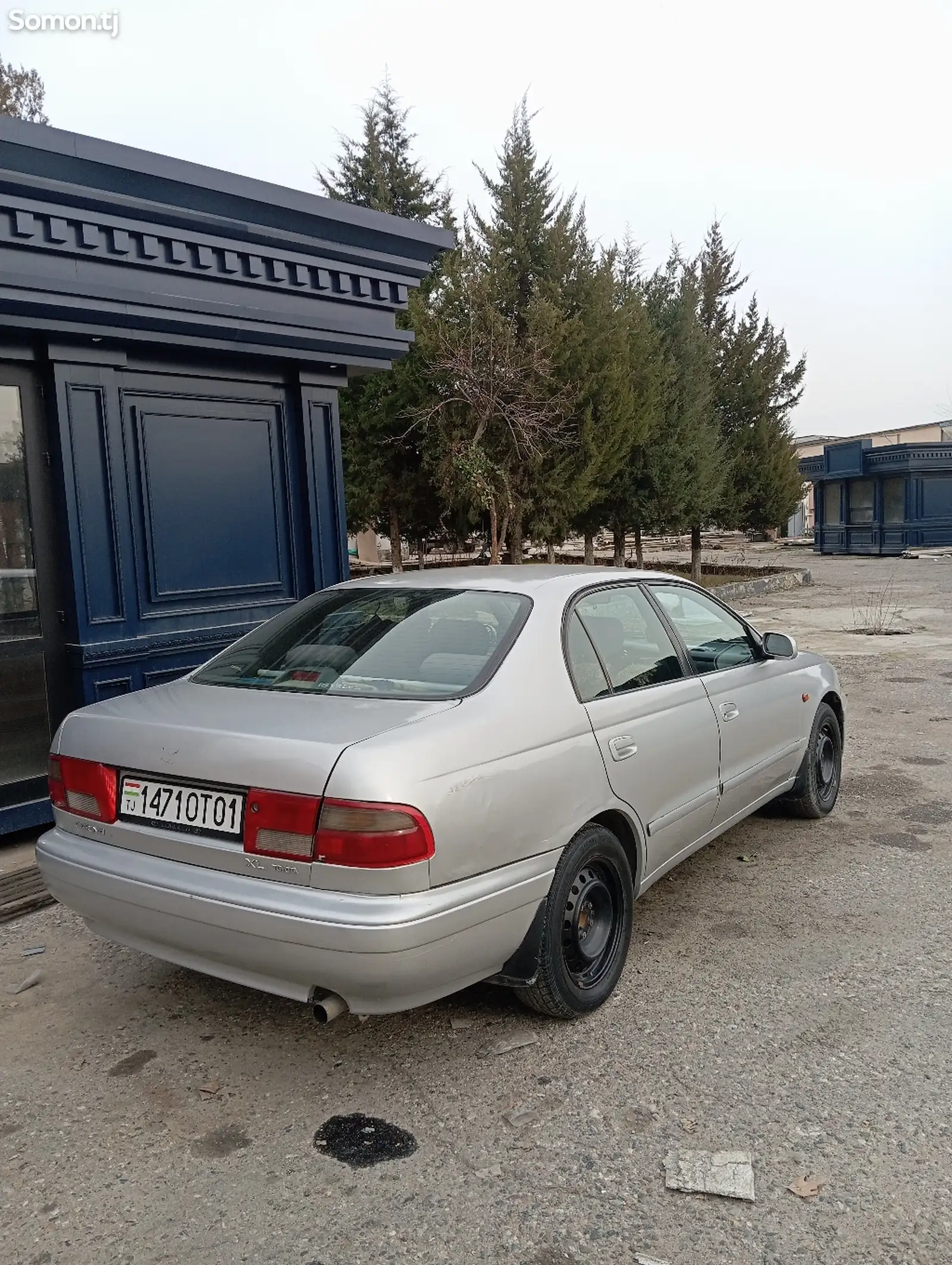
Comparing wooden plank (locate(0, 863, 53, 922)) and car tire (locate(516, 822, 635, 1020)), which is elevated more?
car tire (locate(516, 822, 635, 1020))

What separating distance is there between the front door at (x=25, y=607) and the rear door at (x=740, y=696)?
353 centimetres

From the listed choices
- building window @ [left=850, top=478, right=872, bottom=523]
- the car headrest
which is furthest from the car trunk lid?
building window @ [left=850, top=478, right=872, bottom=523]

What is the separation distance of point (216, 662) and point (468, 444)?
12.4 metres

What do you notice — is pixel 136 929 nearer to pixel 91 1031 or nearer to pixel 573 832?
pixel 91 1031

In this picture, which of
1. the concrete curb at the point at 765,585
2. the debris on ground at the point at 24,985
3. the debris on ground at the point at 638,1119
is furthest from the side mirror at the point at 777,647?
the concrete curb at the point at 765,585

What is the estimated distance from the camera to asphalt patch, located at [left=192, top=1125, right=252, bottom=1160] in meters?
2.57

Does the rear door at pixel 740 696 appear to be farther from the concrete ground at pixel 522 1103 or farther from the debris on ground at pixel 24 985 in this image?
the debris on ground at pixel 24 985

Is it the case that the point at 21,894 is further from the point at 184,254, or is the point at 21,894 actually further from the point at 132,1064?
the point at 184,254

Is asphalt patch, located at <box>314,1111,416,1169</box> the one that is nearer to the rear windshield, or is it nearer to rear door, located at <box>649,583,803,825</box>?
the rear windshield

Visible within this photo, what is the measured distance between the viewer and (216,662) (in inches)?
148

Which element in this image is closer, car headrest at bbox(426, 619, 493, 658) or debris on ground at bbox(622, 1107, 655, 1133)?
debris on ground at bbox(622, 1107, 655, 1133)

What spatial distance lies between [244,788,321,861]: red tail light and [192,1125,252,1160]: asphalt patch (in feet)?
2.58

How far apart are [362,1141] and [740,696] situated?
2.48 metres

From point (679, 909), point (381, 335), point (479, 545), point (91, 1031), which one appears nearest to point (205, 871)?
point (91, 1031)
